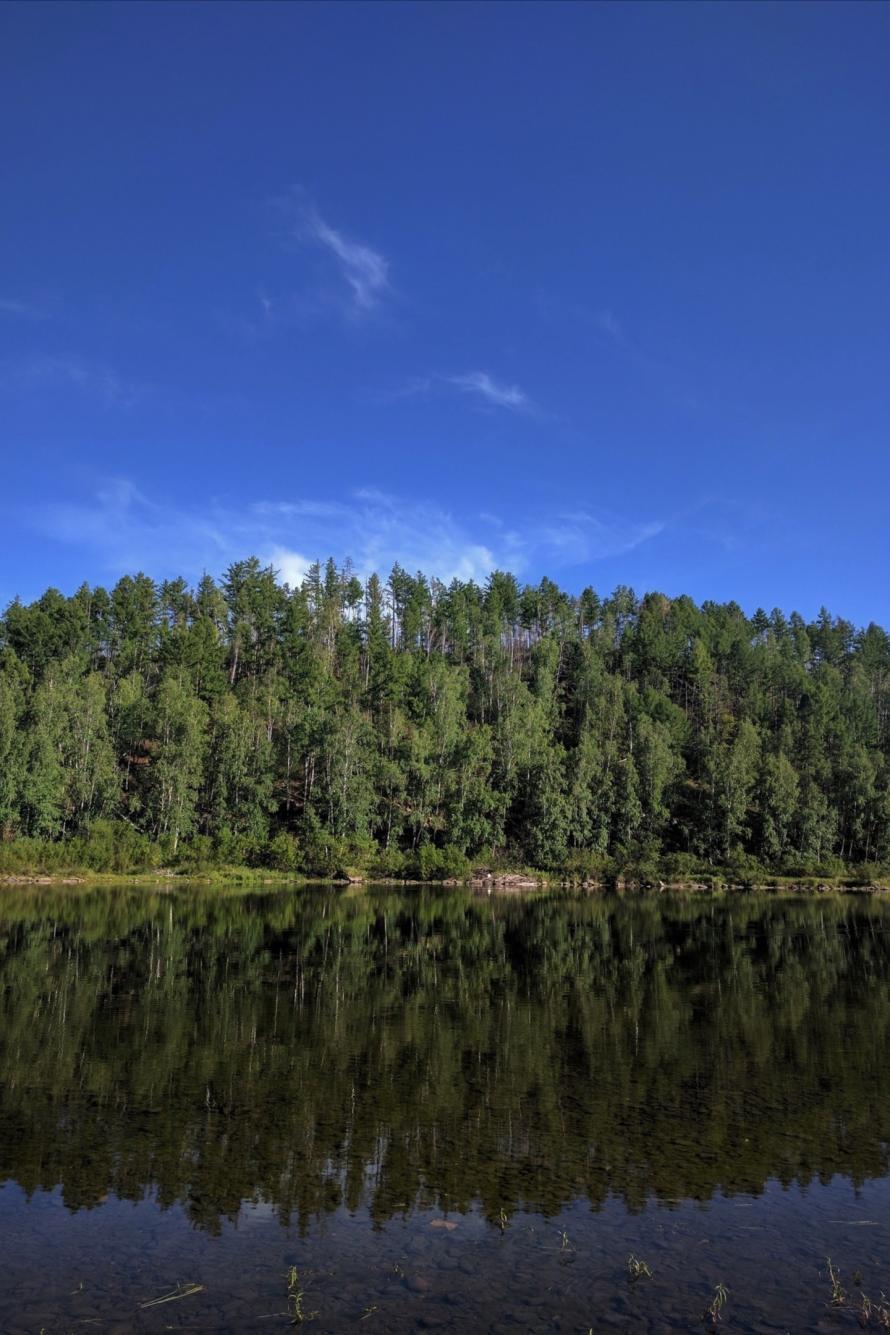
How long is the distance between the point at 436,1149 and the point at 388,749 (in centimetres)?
8826

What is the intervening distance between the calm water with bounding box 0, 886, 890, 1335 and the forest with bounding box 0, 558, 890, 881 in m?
57.7

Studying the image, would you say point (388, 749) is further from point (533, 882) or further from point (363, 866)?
point (533, 882)

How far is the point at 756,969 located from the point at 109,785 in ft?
231

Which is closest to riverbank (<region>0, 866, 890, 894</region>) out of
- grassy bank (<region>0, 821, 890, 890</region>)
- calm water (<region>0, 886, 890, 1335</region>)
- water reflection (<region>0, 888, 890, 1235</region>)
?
grassy bank (<region>0, 821, 890, 890</region>)

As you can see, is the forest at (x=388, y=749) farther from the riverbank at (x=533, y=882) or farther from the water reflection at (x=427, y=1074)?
the water reflection at (x=427, y=1074)

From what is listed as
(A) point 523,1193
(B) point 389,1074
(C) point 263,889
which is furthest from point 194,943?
(C) point 263,889

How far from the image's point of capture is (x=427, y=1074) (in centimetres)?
1780

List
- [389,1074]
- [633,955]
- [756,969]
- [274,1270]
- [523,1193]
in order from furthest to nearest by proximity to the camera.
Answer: [633,955], [756,969], [389,1074], [523,1193], [274,1270]

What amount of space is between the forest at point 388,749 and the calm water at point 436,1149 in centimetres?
5769

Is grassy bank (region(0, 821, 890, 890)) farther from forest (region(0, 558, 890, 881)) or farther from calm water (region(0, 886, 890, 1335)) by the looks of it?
calm water (region(0, 886, 890, 1335))

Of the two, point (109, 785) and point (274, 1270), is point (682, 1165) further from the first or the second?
point (109, 785)

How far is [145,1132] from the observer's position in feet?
46.5

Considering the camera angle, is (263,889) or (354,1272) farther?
(263,889)

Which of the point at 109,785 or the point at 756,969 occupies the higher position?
the point at 109,785
